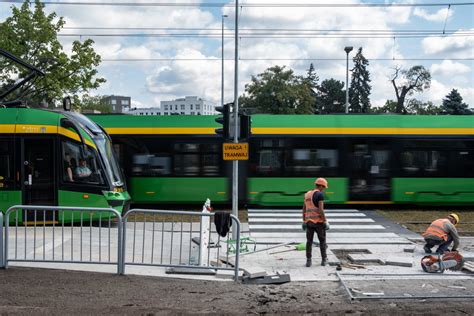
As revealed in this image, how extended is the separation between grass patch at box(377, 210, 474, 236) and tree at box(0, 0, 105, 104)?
16.2 metres

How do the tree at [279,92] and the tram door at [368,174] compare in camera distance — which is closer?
the tram door at [368,174]

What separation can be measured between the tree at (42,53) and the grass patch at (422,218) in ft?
53.2

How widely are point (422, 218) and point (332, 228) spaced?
3.53 meters

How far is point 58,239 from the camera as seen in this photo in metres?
10.5

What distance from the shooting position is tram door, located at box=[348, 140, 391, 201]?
17391 millimetres

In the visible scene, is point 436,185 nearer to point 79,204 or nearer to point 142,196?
point 142,196

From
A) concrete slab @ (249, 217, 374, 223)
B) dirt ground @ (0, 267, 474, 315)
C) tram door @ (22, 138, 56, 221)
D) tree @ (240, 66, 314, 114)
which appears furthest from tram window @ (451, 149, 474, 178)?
tree @ (240, 66, 314, 114)

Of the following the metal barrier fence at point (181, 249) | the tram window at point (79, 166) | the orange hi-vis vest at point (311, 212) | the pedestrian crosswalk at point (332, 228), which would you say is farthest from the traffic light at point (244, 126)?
the tram window at point (79, 166)

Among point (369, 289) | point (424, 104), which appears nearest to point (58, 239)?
point (369, 289)

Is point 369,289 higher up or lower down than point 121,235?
lower down

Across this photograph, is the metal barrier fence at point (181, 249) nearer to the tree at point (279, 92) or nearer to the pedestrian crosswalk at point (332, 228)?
the pedestrian crosswalk at point (332, 228)

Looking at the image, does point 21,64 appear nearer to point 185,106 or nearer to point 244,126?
point 244,126

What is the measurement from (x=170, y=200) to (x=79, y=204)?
14.6 feet

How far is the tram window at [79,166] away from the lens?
1333cm
